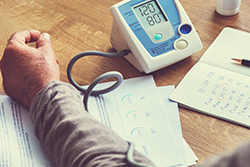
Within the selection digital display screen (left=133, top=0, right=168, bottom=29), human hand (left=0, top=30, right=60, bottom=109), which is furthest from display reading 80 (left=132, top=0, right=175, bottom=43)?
human hand (left=0, top=30, right=60, bottom=109)

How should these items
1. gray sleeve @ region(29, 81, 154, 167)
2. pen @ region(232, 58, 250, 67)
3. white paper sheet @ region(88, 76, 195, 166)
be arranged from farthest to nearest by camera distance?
1. pen @ region(232, 58, 250, 67)
2. white paper sheet @ region(88, 76, 195, 166)
3. gray sleeve @ region(29, 81, 154, 167)

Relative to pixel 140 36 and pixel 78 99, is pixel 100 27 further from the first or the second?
pixel 78 99

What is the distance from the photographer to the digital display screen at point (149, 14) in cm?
80

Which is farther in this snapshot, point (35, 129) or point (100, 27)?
point (100, 27)

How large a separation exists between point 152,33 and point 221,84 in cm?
22

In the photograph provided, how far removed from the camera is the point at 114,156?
0.50 meters

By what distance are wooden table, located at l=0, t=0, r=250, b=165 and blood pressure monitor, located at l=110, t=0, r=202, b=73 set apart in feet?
0.11

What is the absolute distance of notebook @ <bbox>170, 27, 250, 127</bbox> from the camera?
0.68 meters

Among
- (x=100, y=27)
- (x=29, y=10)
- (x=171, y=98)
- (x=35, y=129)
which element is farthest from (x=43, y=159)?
(x=29, y=10)

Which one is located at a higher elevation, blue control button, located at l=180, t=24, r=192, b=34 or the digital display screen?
the digital display screen

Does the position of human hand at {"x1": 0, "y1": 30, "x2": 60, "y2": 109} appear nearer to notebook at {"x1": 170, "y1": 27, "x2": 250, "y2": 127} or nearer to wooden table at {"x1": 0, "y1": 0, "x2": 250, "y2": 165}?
wooden table at {"x1": 0, "y1": 0, "x2": 250, "y2": 165}

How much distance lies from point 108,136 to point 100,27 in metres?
0.46

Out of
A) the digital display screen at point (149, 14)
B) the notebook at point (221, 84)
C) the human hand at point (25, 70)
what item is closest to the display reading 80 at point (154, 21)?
the digital display screen at point (149, 14)

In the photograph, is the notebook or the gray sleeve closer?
the gray sleeve
